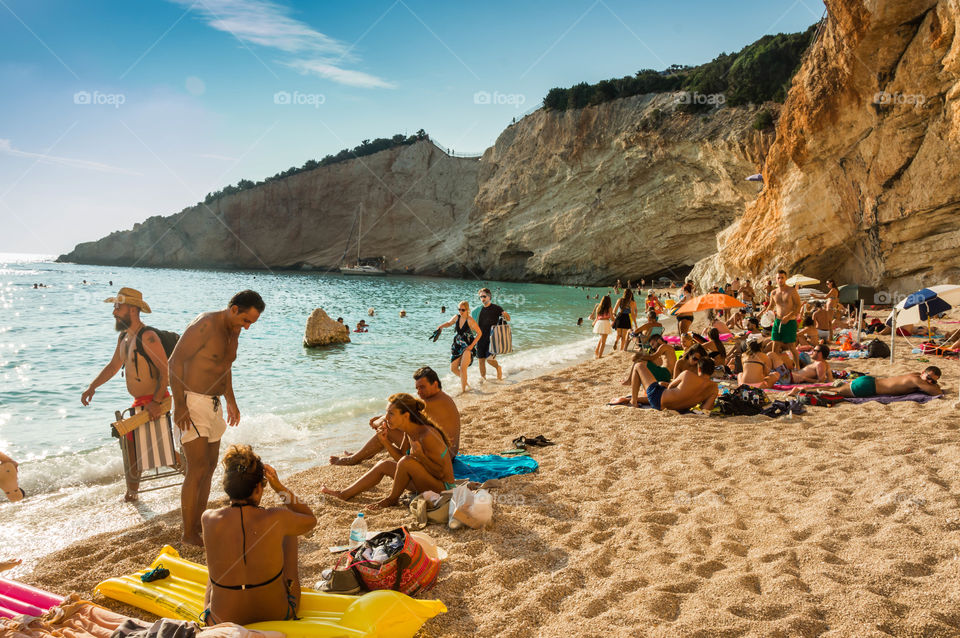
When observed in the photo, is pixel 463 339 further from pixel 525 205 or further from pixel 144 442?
pixel 525 205

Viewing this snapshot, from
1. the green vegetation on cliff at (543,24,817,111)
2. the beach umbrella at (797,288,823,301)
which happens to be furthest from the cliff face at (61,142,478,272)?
the beach umbrella at (797,288,823,301)

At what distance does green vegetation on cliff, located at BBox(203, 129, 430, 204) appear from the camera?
75.4 metres

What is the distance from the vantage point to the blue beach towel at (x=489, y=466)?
5.14m

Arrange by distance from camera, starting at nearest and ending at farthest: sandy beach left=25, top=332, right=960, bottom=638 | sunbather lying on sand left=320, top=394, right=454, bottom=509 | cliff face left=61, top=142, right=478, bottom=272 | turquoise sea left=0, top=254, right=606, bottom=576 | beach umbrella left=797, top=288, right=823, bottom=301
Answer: sandy beach left=25, top=332, right=960, bottom=638 < sunbather lying on sand left=320, top=394, right=454, bottom=509 < turquoise sea left=0, top=254, right=606, bottom=576 < beach umbrella left=797, top=288, right=823, bottom=301 < cliff face left=61, top=142, right=478, bottom=272

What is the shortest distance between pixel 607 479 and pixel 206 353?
11.1ft

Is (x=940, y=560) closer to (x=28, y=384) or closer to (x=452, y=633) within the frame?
(x=452, y=633)

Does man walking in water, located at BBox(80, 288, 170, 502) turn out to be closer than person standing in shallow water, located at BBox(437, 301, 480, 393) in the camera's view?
Yes

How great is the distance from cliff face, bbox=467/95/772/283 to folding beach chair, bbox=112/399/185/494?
1229 inches

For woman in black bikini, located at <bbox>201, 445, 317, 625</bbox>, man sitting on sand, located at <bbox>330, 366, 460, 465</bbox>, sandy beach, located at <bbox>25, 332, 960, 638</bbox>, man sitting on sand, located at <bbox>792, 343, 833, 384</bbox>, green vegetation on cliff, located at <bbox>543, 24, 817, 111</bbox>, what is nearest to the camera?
woman in black bikini, located at <bbox>201, 445, 317, 625</bbox>

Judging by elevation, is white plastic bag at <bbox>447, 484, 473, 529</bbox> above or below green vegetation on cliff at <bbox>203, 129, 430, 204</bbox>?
below

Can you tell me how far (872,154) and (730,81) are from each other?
2141cm

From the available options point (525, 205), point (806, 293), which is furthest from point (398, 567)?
point (525, 205)

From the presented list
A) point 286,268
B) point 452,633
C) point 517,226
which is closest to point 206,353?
point 452,633

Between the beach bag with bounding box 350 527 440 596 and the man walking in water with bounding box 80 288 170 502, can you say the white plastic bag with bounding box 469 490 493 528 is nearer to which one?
the beach bag with bounding box 350 527 440 596
